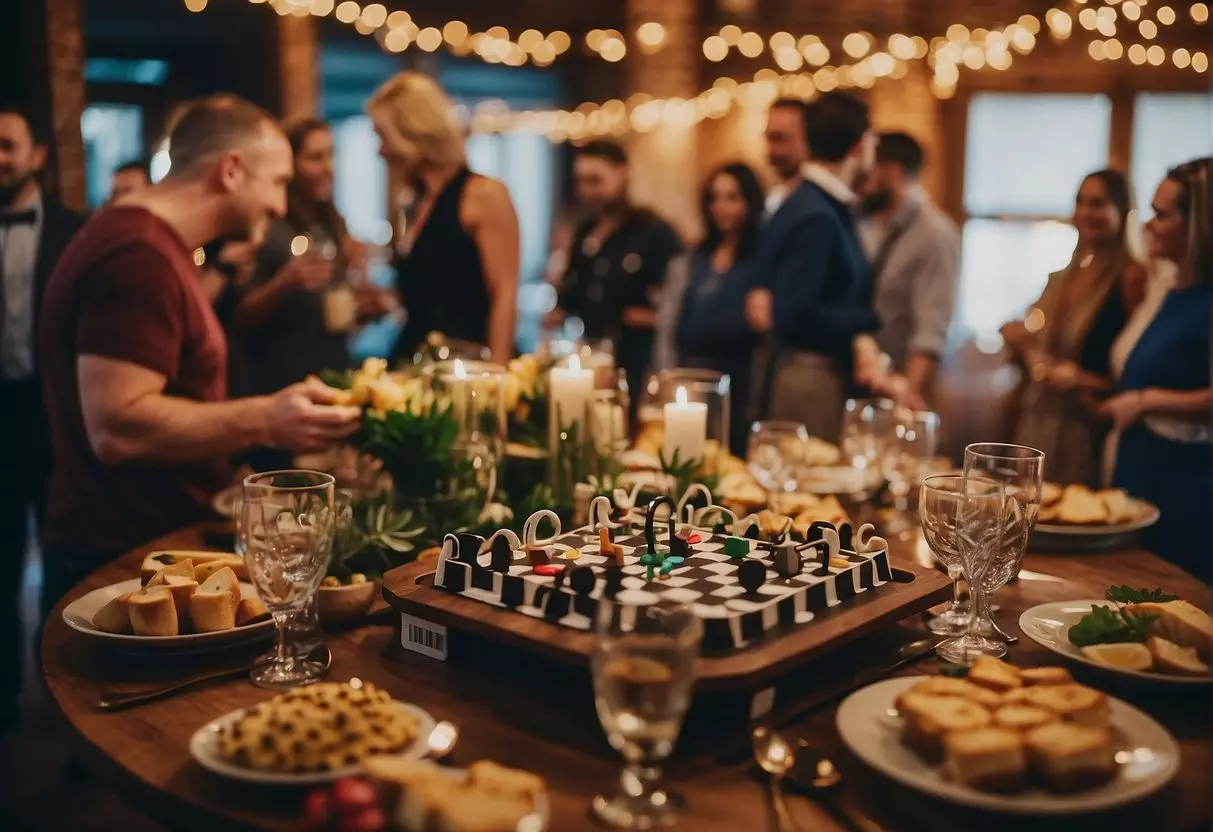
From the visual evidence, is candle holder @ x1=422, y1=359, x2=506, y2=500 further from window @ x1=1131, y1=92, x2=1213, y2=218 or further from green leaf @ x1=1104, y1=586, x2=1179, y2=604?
window @ x1=1131, y1=92, x2=1213, y2=218


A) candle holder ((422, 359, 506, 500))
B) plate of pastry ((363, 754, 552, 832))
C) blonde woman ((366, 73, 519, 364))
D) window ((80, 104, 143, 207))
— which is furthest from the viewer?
window ((80, 104, 143, 207))

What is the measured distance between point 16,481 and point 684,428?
2.29 meters

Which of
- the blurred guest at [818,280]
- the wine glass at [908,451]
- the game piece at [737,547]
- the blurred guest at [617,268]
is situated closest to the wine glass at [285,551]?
the game piece at [737,547]

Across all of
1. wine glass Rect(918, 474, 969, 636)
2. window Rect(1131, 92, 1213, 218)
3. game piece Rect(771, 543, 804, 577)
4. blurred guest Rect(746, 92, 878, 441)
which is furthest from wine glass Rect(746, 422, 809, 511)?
window Rect(1131, 92, 1213, 218)

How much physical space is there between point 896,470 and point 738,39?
6.15m

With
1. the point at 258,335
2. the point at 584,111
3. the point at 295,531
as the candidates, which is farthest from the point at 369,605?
the point at 584,111

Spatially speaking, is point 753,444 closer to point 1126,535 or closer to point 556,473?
point 556,473

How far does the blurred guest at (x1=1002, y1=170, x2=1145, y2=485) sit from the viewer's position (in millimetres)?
3223

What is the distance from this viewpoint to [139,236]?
2.05m

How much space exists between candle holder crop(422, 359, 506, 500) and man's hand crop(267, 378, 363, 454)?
0.50 feet

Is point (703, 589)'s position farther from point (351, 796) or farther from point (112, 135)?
point (112, 135)

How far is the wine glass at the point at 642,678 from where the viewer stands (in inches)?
38.5

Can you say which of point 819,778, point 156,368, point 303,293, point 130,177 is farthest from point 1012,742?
point 130,177

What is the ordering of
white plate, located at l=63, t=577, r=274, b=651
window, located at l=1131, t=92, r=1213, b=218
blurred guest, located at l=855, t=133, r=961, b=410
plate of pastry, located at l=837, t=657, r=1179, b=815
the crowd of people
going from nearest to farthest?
plate of pastry, located at l=837, t=657, r=1179, b=815 → white plate, located at l=63, t=577, r=274, b=651 → the crowd of people → blurred guest, located at l=855, t=133, r=961, b=410 → window, located at l=1131, t=92, r=1213, b=218
